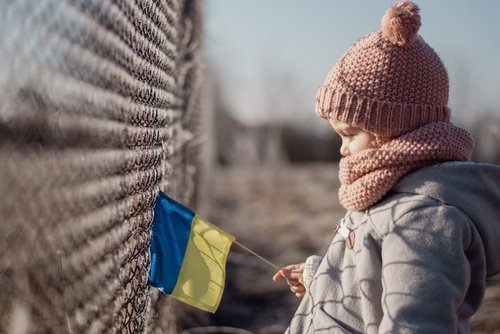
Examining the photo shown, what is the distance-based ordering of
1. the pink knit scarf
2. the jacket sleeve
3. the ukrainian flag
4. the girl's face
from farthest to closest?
the ukrainian flag → the girl's face → the pink knit scarf → the jacket sleeve

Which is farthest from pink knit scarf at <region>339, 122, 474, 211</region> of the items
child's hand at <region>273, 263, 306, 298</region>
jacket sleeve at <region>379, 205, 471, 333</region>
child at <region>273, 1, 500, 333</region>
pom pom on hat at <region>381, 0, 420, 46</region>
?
child's hand at <region>273, 263, 306, 298</region>

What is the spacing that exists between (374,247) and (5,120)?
112cm

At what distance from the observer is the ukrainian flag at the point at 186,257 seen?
279 centimetres

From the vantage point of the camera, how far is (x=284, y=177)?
954 inches

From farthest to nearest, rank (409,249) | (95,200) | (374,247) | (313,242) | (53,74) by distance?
(313,242) < (95,200) < (374,247) < (409,249) < (53,74)

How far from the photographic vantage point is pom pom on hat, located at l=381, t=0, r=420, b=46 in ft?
7.70

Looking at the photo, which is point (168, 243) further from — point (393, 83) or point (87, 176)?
point (393, 83)

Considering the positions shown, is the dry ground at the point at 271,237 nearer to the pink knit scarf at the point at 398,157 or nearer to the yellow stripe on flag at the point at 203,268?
the yellow stripe on flag at the point at 203,268

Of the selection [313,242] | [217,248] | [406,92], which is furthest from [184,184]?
[313,242]

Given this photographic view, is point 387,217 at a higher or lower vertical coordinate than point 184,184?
higher

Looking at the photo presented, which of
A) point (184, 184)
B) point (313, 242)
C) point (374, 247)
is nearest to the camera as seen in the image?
point (374, 247)

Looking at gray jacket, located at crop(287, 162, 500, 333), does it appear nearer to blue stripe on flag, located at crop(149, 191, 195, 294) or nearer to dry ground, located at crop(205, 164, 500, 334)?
blue stripe on flag, located at crop(149, 191, 195, 294)

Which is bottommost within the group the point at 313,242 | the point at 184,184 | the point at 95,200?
the point at 313,242

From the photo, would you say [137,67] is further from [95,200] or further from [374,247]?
[374,247]
